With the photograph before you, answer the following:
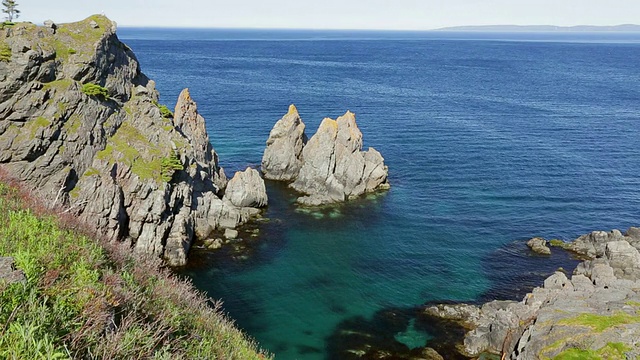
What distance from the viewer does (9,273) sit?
37.7 ft

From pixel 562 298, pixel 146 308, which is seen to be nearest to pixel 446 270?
pixel 562 298

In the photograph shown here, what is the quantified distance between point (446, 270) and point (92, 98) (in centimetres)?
4635

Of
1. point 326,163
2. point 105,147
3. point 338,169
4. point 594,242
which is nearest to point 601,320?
point 594,242

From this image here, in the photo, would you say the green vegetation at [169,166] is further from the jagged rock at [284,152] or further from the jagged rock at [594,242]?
the jagged rock at [594,242]

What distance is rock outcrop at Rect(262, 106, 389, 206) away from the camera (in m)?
72.4

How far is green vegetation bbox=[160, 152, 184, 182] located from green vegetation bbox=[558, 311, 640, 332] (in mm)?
42529

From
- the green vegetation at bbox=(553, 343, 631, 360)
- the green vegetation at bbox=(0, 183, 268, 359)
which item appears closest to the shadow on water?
the green vegetation at bbox=(553, 343, 631, 360)

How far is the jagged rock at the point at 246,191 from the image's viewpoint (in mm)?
65188

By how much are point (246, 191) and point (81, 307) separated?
53602 millimetres

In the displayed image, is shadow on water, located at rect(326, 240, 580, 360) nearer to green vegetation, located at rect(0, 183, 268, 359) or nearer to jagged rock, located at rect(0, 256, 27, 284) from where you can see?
green vegetation, located at rect(0, 183, 268, 359)

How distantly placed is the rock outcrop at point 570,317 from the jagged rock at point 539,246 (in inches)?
226

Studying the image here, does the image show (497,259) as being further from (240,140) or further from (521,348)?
(240,140)

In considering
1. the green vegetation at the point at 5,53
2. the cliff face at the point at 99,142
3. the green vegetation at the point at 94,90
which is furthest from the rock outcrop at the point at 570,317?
the green vegetation at the point at 5,53

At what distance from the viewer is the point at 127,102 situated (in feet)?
192
